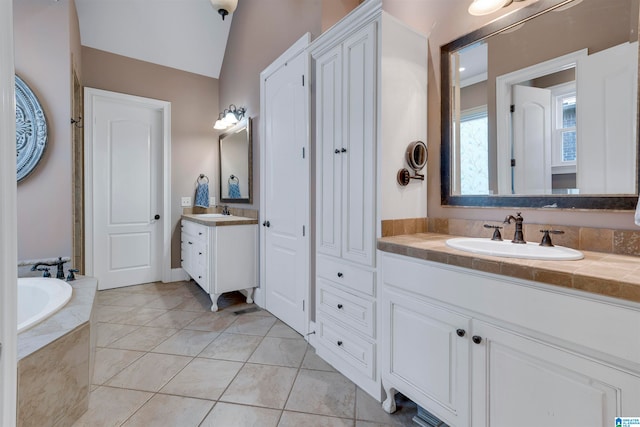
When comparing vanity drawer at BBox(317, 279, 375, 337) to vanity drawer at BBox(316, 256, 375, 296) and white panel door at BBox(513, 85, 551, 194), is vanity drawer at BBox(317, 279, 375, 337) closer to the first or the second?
vanity drawer at BBox(316, 256, 375, 296)

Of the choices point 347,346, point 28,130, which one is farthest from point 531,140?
point 28,130

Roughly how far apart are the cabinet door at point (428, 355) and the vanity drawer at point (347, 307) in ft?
0.43

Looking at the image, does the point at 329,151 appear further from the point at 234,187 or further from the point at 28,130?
the point at 28,130

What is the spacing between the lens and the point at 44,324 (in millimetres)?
1339

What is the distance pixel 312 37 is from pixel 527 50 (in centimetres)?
141

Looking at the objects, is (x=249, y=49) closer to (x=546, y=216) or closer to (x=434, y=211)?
(x=434, y=211)

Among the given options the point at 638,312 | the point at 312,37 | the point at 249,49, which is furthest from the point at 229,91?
the point at 638,312

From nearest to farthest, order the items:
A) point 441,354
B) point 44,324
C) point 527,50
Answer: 1. point 441,354
2. point 44,324
3. point 527,50

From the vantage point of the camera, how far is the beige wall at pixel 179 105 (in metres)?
3.49

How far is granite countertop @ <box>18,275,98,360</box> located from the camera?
3.84 feet

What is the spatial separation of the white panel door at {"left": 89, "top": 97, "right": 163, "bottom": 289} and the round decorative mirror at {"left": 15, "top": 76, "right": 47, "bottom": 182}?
4.41ft

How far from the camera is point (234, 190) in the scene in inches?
140

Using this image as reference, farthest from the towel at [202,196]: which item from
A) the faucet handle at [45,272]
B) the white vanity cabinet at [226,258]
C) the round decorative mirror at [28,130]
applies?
the faucet handle at [45,272]

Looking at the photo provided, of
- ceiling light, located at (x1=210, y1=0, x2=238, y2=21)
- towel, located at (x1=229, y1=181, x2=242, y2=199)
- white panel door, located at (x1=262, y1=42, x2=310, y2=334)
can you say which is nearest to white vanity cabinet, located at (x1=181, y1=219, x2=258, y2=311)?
white panel door, located at (x1=262, y1=42, x2=310, y2=334)
